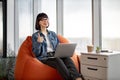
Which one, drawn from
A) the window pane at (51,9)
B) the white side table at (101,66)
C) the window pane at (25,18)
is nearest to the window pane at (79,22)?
the window pane at (51,9)

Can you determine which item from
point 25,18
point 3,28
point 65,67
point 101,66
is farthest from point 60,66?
point 25,18

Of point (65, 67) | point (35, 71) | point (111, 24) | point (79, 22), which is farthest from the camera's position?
point (79, 22)

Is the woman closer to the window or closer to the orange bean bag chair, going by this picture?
the orange bean bag chair

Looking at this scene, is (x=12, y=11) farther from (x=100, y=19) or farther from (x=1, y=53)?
(x=100, y=19)

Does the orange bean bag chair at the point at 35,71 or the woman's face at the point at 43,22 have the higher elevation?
the woman's face at the point at 43,22

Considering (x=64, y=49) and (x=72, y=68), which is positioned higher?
(x=64, y=49)

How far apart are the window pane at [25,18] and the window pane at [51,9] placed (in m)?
0.26

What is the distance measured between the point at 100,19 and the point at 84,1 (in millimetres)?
467

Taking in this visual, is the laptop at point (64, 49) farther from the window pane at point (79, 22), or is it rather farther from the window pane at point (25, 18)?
the window pane at point (25, 18)

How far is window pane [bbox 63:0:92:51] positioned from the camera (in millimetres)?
3904

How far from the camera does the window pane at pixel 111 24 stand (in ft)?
12.1

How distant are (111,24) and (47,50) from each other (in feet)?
4.58

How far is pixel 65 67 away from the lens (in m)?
2.60

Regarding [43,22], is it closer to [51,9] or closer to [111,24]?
[51,9]
